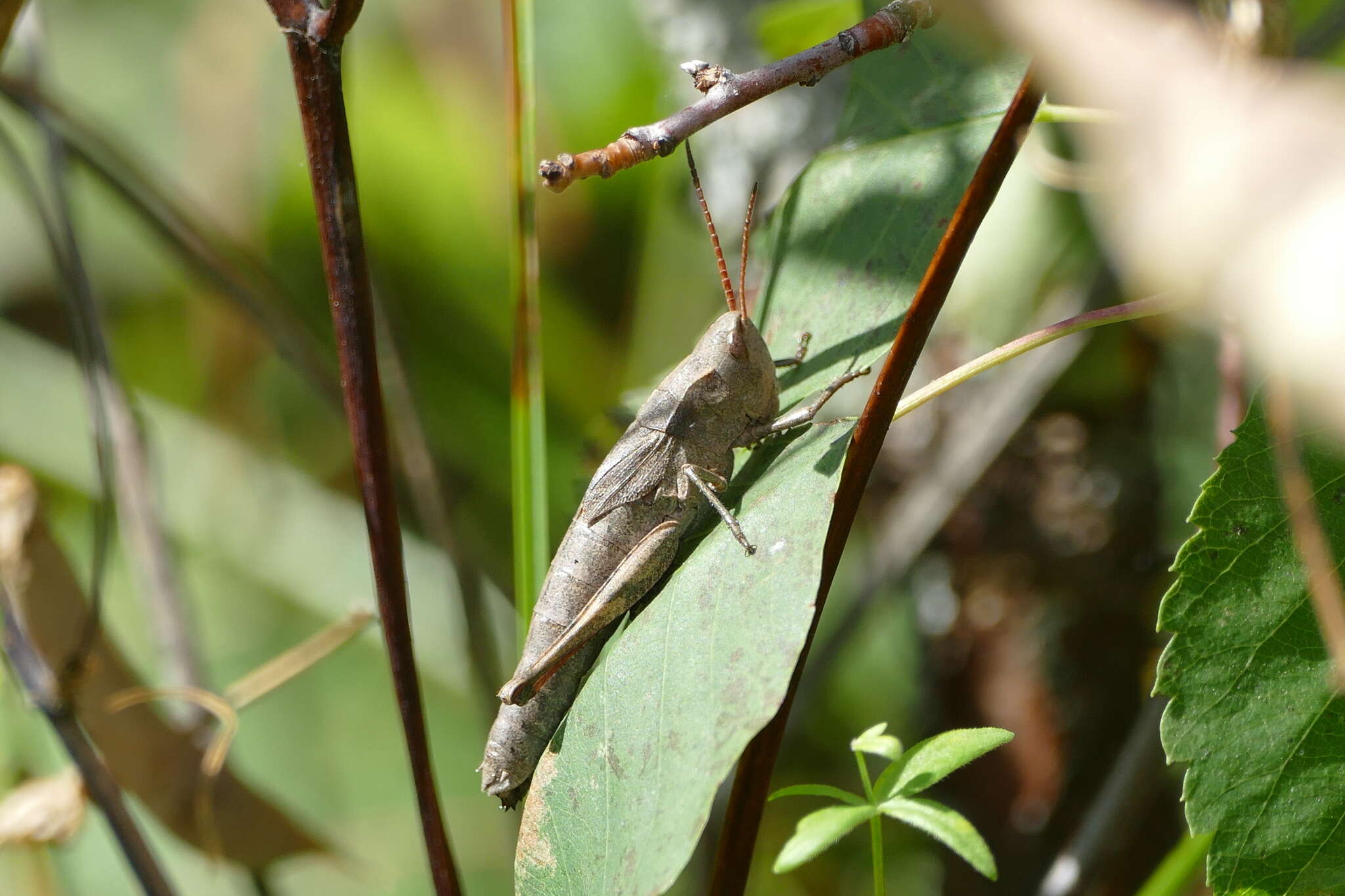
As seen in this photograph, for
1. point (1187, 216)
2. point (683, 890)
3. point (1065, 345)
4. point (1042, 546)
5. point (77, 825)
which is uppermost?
point (1187, 216)

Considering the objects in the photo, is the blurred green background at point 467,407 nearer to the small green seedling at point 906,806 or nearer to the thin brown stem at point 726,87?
the small green seedling at point 906,806

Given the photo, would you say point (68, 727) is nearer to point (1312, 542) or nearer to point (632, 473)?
point (632, 473)

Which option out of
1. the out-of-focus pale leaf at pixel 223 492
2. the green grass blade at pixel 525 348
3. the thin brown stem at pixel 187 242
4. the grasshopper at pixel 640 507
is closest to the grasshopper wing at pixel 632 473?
the grasshopper at pixel 640 507

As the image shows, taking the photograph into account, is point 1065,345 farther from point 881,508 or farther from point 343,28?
point 343,28

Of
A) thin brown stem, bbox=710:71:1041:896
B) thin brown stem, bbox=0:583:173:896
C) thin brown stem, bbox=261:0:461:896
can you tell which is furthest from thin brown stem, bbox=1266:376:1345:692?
thin brown stem, bbox=0:583:173:896

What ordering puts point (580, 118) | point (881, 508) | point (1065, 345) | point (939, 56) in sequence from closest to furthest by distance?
point (939, 56) → point (1065, 345) → point (881, 508) → point (580, 118)

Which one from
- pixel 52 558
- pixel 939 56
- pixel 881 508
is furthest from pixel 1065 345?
pixel 52 558

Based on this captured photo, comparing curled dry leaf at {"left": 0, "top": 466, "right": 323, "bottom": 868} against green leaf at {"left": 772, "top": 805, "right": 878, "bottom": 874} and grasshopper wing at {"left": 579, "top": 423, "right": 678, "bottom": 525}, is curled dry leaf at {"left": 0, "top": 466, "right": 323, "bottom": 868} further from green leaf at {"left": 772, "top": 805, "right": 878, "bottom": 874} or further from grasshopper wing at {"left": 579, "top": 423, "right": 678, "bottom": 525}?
green leaf at {"left": 772, "top": 805, "right": 878, "bottom": 874}
